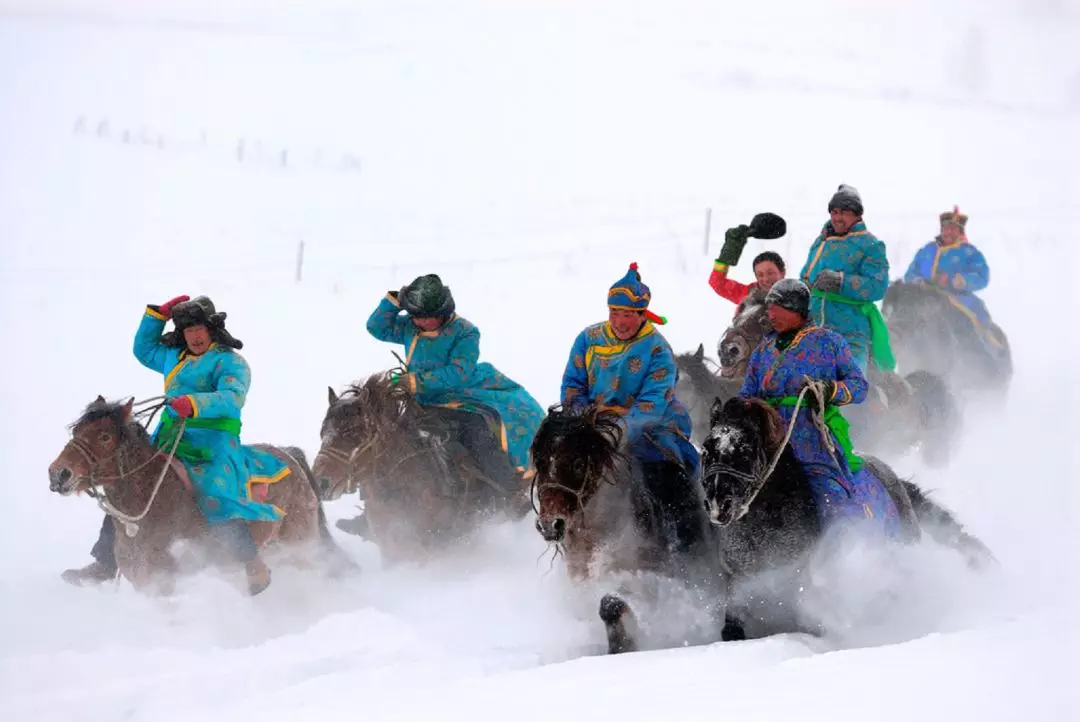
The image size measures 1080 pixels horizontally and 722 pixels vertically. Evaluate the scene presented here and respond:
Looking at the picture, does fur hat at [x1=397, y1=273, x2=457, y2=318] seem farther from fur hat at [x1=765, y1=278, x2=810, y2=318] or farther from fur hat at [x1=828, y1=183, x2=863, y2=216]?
fur hat at [x1=828, y1=183, x2=863, y2=216]

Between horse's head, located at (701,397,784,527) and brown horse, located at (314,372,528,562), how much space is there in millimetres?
3107

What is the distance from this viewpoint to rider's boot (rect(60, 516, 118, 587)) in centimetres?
772

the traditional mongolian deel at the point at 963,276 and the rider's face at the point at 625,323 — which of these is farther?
the traditional mongolian deel at the point at 963,276

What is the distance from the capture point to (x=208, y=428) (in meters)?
7.62

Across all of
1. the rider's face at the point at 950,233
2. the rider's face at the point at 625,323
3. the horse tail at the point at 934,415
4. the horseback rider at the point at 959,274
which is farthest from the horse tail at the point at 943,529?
the rider's face at the point at 950,233

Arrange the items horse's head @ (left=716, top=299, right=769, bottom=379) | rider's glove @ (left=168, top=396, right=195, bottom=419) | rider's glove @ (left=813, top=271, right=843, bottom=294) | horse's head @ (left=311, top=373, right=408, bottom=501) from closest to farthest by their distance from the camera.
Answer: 1. rider's glove @ (left=168, top=396, right=195, bottom=419)
2. horse's head @ (left=311, top=373, right=408, bottom=501)
3. horse's head @ (left=716, top=299, right=769, bottom=379)
4. rider's glove @ (left=813, top=271, right=843, bottom=294)

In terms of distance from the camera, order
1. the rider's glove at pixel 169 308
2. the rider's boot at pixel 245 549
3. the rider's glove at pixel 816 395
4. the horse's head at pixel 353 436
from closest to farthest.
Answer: the rider's glove at pixel 816 395 < the rider's boot at pixel 245 549 < the rider's glove at pixel 169 308 < the horse's head at pixel 353 436

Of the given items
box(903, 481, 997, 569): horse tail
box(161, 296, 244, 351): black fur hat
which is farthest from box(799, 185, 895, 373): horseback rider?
box(161, 296, 244, 351): black fur hat

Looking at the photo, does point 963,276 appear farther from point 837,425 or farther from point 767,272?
point 837,425

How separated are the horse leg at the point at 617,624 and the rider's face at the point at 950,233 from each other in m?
8.99

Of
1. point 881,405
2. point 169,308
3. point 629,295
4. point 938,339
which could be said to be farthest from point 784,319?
point 938,339

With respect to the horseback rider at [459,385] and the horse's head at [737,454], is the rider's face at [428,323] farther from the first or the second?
the horse's head at [737,454]

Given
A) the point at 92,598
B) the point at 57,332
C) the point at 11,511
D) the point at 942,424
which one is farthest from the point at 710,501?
the point at 57,332

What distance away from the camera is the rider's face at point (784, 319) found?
6.42 metres
